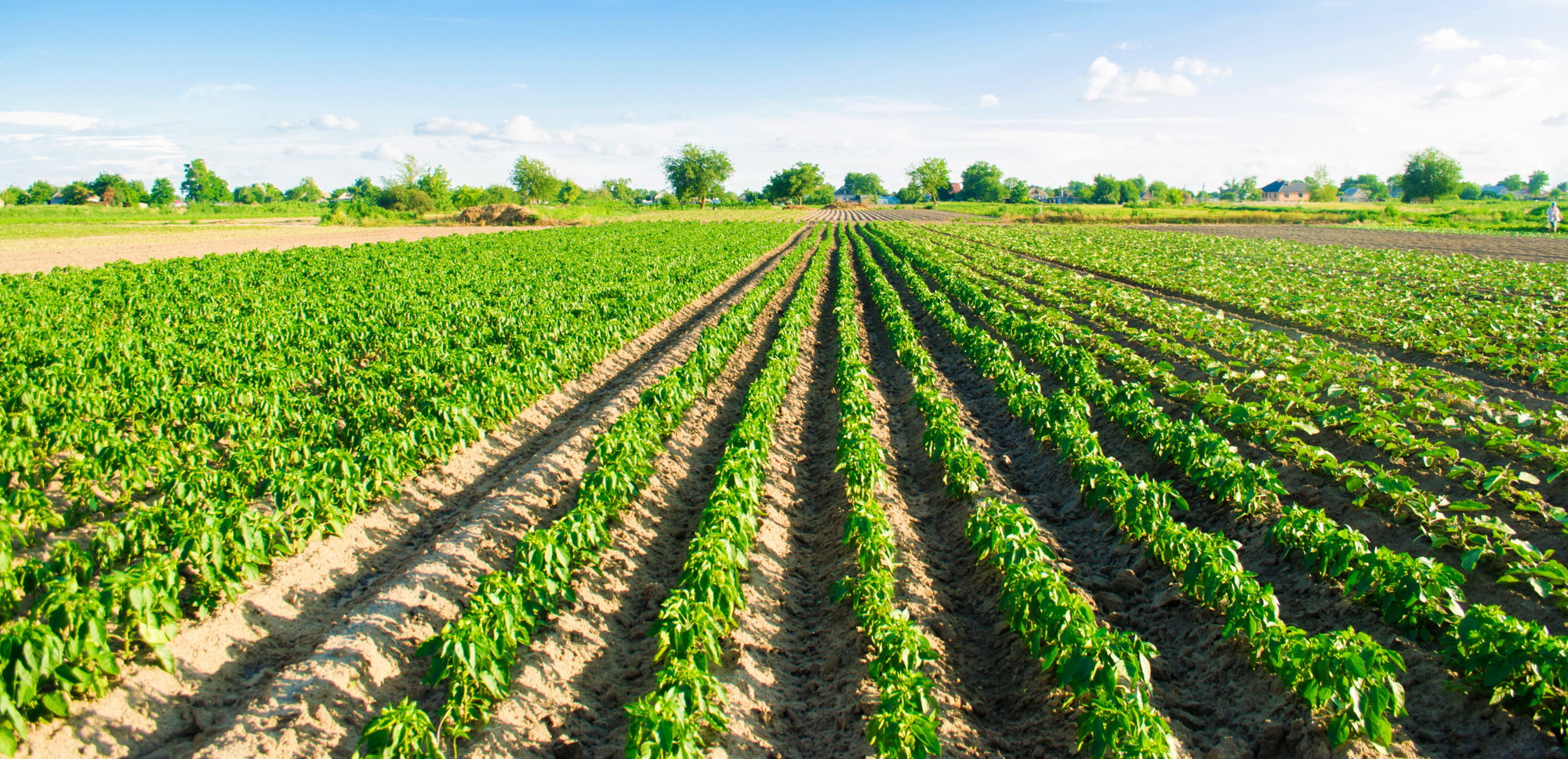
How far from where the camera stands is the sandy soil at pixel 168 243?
99.9 feet

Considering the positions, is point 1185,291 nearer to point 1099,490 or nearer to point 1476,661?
point 1099,490

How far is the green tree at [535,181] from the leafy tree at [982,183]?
90.1 m

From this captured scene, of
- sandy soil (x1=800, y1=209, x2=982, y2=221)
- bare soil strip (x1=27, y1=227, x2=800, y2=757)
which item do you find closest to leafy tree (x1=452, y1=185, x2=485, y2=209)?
sandy soil (x1=800, y1=209, x2=982, y2=221)

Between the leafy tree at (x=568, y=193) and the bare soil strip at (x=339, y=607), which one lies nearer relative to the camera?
Answer: the bare soil strip at (x=339, y=607)

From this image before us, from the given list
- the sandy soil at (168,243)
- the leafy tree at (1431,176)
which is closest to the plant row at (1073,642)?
the sandy soil at (168,243)

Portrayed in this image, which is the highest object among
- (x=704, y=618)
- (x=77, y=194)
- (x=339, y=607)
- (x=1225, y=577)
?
(x=77, y=194)

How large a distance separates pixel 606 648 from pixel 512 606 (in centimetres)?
100

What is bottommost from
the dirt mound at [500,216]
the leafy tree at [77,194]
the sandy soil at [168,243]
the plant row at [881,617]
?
the plant row at [881,617]

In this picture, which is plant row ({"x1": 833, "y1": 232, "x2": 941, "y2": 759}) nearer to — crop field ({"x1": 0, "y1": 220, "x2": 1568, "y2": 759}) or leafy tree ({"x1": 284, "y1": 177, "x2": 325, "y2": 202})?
crop field ({"x1": 0, "y1": 220, "x2": 1568, "y2": 759})

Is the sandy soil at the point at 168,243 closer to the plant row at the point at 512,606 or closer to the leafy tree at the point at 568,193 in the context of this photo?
the plant row at the point at 512,606

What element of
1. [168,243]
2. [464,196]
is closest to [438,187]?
[464,196]

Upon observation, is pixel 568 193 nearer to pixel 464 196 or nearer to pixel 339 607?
pixel 464 196

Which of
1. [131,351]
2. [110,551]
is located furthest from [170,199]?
[110,551]

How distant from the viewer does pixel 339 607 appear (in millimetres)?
Answer: 5930
